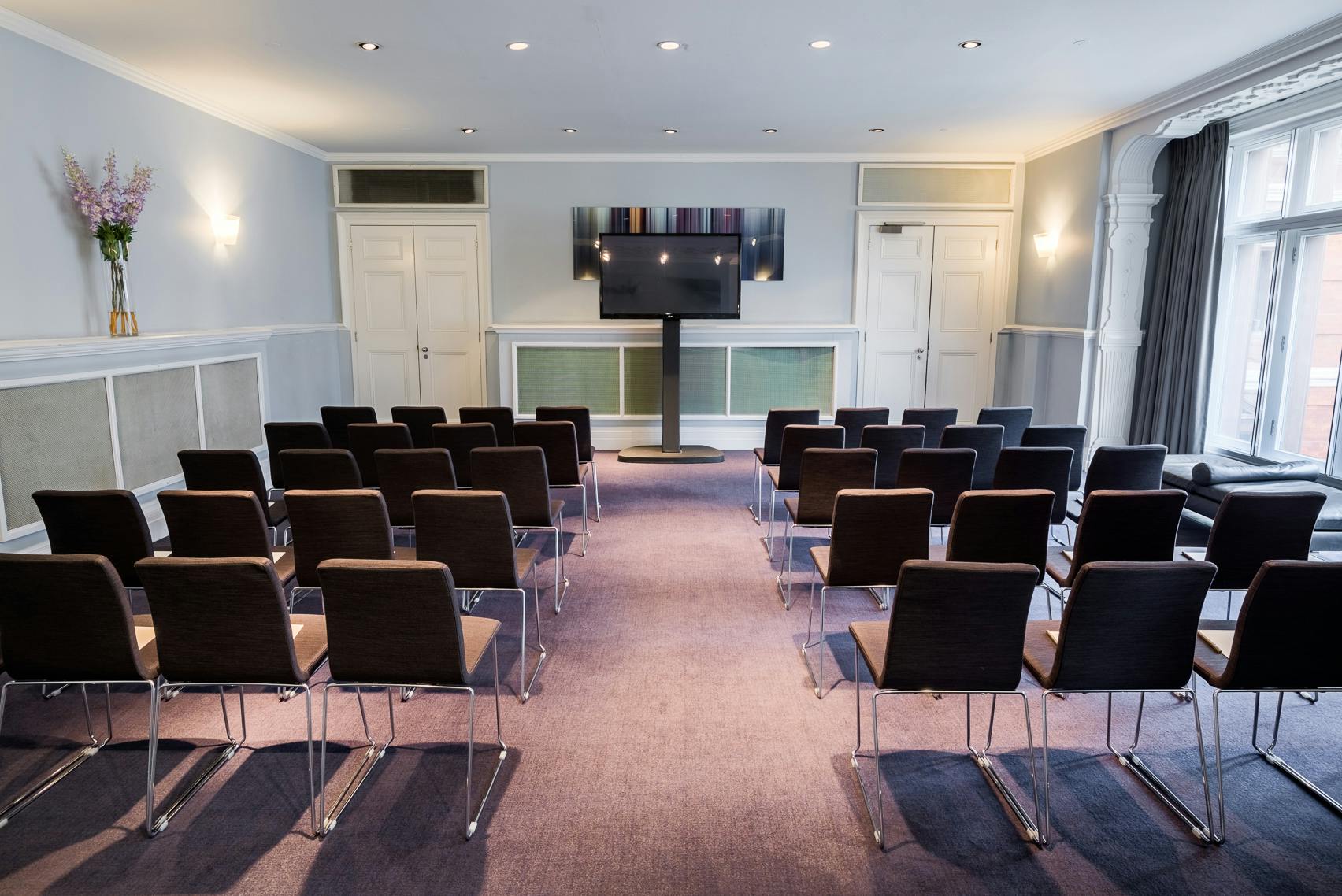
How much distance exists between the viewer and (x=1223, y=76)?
5598mm

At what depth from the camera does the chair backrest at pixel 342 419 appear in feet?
19.1

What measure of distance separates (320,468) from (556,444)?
4.66ft

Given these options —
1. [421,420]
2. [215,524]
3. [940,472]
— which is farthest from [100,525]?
[940,472]

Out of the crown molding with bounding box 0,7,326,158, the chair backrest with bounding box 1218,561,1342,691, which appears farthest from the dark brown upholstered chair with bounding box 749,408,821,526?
the crown molding with bounding box 0,7,326,158

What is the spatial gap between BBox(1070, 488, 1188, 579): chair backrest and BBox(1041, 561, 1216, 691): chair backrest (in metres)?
0.88

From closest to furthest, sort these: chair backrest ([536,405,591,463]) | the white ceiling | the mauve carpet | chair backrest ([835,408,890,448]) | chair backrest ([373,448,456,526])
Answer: the mauve carpet → chair backrest ([373,448,456,526]) → the white ceiling → chair backrest ([835,408,890,448]) → chair backrest ([536,405,591,463])

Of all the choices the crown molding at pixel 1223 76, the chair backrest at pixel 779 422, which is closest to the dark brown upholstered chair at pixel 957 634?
the chair backrest at pixel 779 422

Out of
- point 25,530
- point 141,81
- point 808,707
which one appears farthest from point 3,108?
point 808,707

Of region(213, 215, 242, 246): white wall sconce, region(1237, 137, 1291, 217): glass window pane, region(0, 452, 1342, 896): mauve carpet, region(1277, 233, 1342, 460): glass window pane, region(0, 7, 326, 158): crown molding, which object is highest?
region(0, 7, 326, 158): crown molding

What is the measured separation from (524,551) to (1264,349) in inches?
233

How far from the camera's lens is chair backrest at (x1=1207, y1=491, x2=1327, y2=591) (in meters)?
3.30

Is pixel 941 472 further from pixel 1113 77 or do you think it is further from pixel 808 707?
pixel 1113 77

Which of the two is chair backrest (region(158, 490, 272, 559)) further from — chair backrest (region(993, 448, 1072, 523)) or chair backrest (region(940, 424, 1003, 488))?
chair backrest (region(940, 424, 1003, 488))

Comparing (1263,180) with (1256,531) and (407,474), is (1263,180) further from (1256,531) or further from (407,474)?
(407,474)
